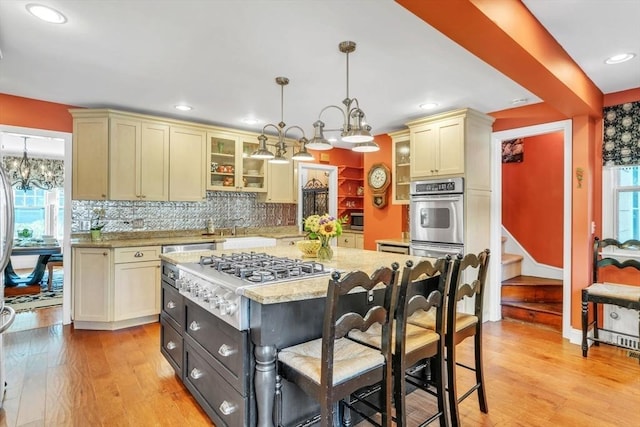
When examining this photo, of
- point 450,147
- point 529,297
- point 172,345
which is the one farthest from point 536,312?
point 172,345

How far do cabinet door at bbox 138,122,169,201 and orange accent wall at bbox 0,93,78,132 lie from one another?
78 centimetres

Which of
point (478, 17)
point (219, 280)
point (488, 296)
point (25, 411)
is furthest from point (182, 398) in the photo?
point (488, 296)

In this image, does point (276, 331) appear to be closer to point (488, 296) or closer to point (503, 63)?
point (503, 63)

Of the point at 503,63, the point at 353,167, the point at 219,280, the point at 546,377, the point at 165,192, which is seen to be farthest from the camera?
the point at 353,167

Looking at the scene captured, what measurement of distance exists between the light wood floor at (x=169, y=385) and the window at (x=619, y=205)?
1.15 meters

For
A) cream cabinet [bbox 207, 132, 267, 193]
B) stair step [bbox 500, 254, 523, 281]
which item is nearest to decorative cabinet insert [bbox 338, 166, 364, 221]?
cream cabinet [bbox 207, 132, 267, 193]

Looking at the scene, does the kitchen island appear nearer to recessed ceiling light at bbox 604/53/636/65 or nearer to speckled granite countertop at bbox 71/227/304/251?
speckled granite countertop at bbox 71/227/304/251

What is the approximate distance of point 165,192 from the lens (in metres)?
4.33

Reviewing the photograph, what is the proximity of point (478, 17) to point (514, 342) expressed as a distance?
120 inches

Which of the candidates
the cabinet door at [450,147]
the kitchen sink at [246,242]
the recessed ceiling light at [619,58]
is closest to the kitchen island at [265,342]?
the cabinet door at [450,147]

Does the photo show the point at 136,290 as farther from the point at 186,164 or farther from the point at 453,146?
the point at 453,146

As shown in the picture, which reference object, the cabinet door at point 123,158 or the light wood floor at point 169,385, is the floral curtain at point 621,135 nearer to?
the light wood floor at point 169,385

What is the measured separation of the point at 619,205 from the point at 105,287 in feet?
17.6

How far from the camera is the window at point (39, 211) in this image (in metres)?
7.53
